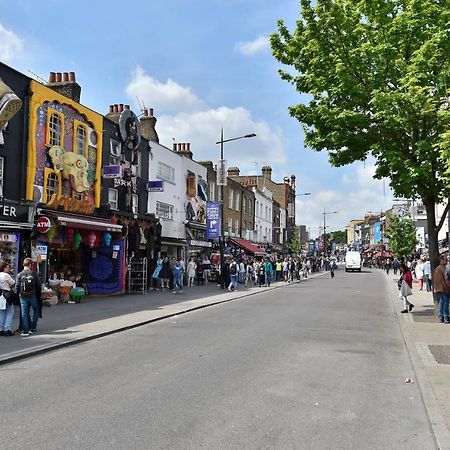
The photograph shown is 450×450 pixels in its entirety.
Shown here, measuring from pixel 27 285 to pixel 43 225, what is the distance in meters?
6.28

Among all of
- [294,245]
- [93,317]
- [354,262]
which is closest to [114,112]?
[93,317]

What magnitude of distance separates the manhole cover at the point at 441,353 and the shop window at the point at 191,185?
925 inches

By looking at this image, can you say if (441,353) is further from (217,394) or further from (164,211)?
(164,211)

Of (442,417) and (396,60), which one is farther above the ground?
(396,60)

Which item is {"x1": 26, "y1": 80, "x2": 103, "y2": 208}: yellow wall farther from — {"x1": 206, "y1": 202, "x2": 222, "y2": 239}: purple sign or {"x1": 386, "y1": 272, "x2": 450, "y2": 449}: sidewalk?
{"x1": 206, "y1": 202, "x2": 222, "y2": 239}: purple sign

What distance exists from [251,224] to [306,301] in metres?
28.8

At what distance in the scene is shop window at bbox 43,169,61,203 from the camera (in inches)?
736

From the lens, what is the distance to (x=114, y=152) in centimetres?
2388

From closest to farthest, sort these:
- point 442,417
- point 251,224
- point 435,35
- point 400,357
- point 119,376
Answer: point 442,417 → point 119,376 → point 400,357 → point 435,35 → point 251,224

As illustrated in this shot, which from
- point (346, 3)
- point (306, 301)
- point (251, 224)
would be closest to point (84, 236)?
point (306, 301)

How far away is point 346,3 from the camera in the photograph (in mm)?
14875

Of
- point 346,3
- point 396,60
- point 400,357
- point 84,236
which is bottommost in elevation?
point 400,357

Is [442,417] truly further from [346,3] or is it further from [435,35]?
[346,3]

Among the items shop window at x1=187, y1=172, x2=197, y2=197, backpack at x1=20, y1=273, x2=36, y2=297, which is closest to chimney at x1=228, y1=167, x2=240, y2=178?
shop window at x1=187, y1=172, x2=197, y2=197
